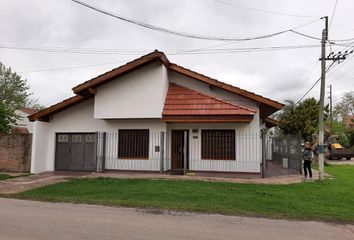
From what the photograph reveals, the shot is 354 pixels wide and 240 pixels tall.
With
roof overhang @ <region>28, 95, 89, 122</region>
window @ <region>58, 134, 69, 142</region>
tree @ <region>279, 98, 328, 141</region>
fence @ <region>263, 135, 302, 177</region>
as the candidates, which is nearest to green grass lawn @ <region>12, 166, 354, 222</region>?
fence @ <region>263, 135, 302, 177</region>

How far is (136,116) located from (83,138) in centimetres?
385

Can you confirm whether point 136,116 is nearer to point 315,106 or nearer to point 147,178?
point 147,178

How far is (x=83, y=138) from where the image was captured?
60.7 ft

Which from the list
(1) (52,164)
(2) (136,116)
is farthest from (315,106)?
(1) (52,164)

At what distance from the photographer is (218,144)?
656 inches

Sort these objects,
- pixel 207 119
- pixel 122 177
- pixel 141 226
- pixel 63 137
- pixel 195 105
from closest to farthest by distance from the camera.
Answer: pixel 141 226
pixel 122 177
pixel 207 119
pixel 195 105
pixel 63 137

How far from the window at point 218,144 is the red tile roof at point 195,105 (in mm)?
1251

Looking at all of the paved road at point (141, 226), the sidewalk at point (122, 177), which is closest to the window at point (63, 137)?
the sidewalk at point (122, 177)

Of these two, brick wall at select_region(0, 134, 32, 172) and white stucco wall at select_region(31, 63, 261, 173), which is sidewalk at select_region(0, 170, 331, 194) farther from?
brick wall at select_region(0, 134, 32, 172)

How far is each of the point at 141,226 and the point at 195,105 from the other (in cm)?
1003

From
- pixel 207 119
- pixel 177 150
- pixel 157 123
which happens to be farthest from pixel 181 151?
pixel 207 119

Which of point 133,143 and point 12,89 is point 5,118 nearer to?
point 133,143

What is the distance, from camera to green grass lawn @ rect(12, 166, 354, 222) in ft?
29.7

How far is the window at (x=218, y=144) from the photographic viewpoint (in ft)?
54.1
